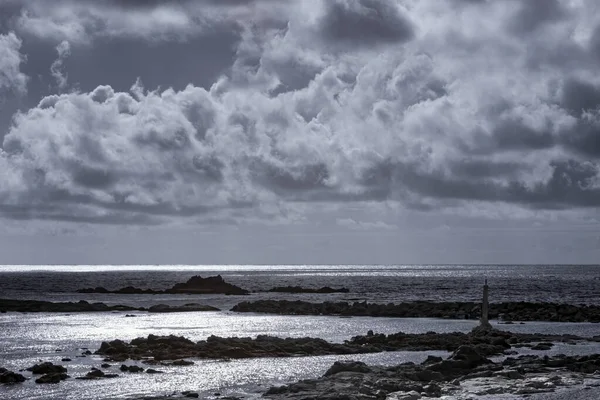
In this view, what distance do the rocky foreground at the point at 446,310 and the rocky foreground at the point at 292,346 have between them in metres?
22.4

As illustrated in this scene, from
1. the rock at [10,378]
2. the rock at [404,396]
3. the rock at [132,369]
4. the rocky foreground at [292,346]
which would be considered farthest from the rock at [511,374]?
the rock at [10,378]

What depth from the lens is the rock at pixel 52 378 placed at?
30.6 m

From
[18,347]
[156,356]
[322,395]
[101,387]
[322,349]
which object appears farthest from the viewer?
[18,347]

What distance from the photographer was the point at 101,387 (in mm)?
29344

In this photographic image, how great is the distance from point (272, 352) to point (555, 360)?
15.2 meters

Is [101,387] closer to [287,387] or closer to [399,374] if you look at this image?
[287,387]

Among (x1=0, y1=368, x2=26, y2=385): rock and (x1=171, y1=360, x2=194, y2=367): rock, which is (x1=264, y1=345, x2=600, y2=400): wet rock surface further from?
(x1=0, y1=368, x2=26, y2=385): rock

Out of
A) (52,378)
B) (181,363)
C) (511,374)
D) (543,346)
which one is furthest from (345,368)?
(543,346)

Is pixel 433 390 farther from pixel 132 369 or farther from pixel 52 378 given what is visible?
pixel 52 378

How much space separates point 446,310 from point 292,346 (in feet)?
120

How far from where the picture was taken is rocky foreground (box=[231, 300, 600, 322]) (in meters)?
68.9

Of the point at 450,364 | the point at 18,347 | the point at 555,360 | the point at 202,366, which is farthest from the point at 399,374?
the point at 18,347

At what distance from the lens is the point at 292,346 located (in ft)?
140

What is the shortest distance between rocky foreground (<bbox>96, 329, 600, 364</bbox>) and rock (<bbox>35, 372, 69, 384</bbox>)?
258 inches
